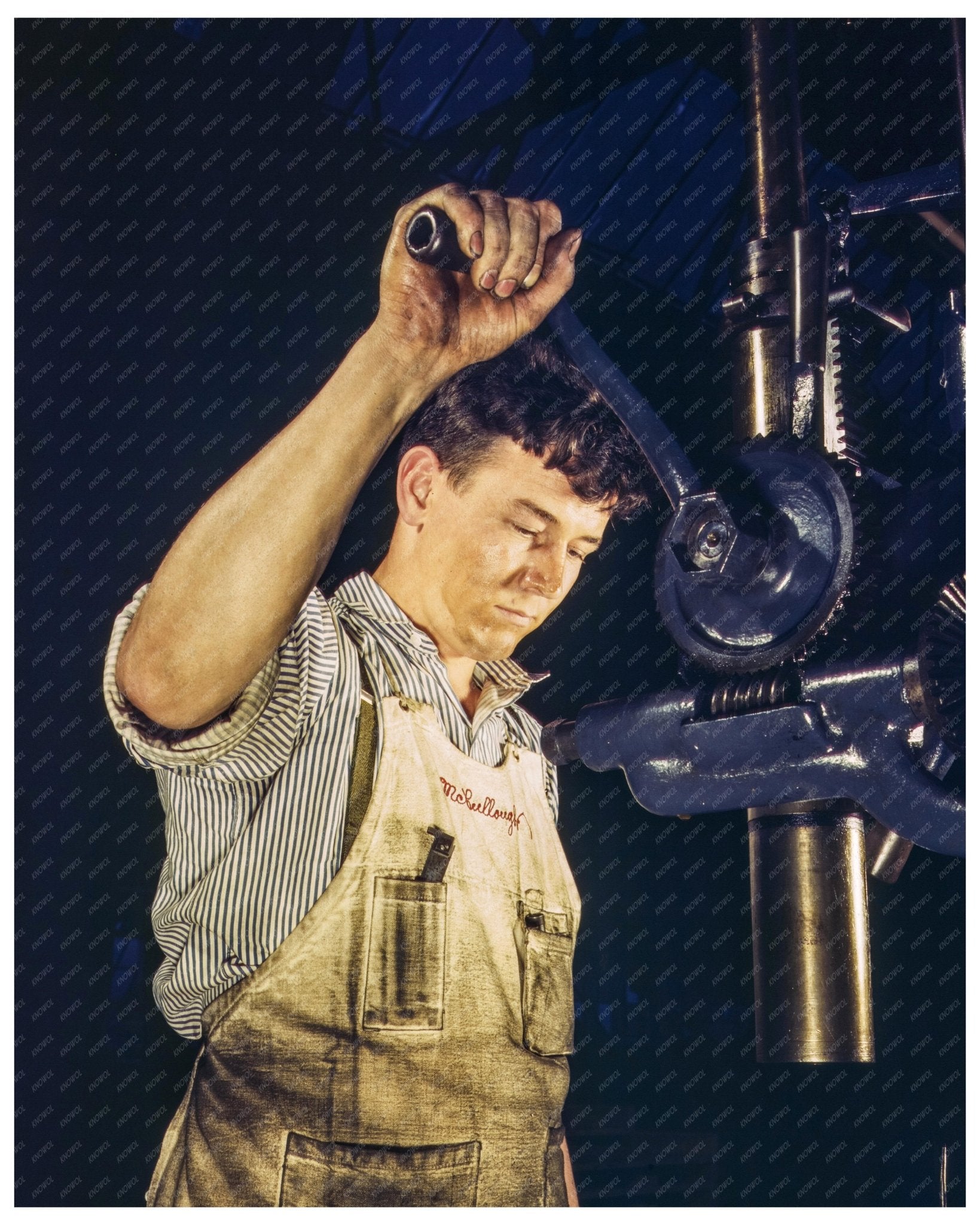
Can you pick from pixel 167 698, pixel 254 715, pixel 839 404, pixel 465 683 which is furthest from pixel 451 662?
pixel 839 404

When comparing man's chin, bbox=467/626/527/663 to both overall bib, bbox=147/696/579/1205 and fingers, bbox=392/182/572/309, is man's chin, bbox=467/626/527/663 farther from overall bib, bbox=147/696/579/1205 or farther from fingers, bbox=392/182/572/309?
fingers, bbox=392/182/572/309

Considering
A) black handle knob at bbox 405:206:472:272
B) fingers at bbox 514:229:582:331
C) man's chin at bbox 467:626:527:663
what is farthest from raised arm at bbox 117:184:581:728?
man's chin at bbox 467:626:527:663

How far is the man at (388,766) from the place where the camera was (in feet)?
4.90

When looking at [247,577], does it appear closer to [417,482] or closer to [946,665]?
[417,482]

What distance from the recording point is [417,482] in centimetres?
183

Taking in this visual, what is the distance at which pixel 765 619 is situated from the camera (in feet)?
5.83

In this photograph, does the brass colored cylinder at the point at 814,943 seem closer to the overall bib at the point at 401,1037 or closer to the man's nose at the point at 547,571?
the overall bib at the point at 401,1037

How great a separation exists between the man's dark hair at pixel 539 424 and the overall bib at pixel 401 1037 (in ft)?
1.37

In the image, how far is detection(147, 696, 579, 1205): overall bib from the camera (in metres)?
1.51

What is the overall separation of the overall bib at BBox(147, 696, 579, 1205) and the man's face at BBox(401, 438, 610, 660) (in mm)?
169

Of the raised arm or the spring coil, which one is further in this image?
the spring coil
